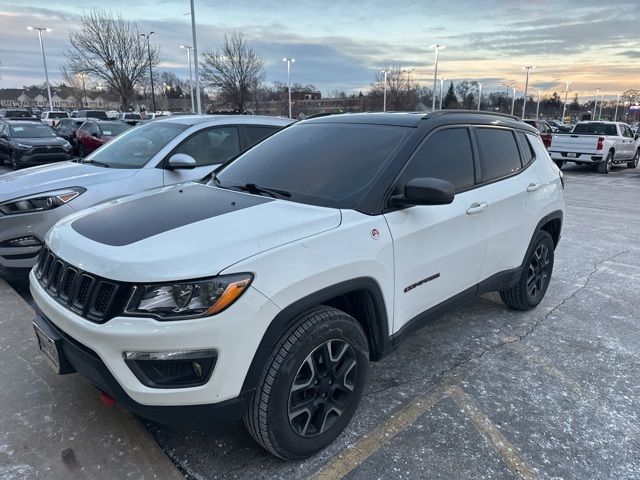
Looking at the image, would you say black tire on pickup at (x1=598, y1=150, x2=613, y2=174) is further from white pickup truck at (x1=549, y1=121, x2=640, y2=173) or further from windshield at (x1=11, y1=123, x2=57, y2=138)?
windshield at (x1=11, y1=123, x2=57, y2=138)

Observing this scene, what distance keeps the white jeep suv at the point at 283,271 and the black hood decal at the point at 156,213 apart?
13mm

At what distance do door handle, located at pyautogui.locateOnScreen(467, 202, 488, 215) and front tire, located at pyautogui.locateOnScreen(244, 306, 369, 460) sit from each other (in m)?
1.28

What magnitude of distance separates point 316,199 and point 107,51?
41.7 metres

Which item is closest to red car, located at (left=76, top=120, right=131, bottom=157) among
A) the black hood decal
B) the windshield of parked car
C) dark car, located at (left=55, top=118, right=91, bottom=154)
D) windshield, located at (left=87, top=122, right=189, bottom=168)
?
dark car, located at (left=55, top=118, right=91, bottom=154)

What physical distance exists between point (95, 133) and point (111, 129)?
539mm

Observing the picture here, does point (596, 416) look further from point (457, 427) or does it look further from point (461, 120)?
point (461, 120)

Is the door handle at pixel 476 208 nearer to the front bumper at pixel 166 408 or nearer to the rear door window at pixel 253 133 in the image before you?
the front bumper at pixel 166 408

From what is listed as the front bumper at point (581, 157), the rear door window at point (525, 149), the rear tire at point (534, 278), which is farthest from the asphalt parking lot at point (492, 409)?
the front bumper at point (581, 157)

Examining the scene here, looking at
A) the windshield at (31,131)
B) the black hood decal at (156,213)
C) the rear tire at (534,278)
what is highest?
the black hood decal at (156,213)

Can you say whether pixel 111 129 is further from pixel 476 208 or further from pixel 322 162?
pixel 476 208

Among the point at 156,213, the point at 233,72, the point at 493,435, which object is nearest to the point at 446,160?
the point at 493,435

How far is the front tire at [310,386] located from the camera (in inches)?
89.7

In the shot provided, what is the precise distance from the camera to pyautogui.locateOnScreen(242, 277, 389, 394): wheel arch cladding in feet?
7.25

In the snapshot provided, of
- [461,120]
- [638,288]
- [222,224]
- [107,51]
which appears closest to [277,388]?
[222,224]
